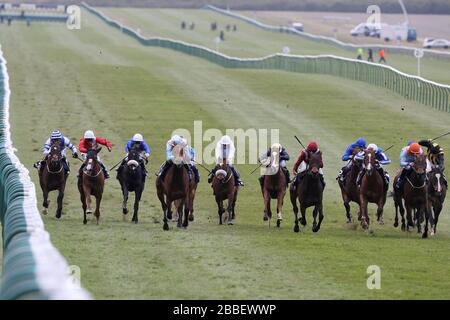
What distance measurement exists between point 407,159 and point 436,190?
2.44 feet

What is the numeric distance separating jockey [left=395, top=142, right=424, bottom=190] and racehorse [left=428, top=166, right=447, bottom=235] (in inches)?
18.8

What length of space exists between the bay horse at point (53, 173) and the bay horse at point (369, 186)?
546cm

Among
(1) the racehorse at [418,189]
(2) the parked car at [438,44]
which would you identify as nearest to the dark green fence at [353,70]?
(2) the parked car at [438,44]

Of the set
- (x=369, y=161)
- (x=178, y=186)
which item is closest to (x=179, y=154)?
(x=178, y=186)

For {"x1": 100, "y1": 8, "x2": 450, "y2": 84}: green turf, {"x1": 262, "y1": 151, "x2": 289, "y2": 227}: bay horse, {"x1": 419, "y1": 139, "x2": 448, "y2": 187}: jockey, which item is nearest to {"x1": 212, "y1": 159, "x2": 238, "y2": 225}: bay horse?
{"x1": 262, "y1": 151, "x2": 289, "y2": 227}: bay horse

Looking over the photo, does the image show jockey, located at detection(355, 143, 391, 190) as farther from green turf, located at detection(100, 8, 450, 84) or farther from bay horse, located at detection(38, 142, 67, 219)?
green turf, located at detection(100, 8, 450, 84)

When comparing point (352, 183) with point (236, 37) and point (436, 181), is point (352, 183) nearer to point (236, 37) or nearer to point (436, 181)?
point (436, 181)

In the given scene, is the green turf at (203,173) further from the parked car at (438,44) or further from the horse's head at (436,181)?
the parked car at (438,44)

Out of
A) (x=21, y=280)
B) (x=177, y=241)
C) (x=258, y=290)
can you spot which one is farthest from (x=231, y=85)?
(x=21, y=280)

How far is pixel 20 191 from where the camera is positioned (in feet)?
54.9

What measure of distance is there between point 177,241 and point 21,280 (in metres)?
9.23

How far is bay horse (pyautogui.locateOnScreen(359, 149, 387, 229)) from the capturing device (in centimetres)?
2158

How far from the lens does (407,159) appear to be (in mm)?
21984

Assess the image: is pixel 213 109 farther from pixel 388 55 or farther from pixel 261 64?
pixel 388 55
